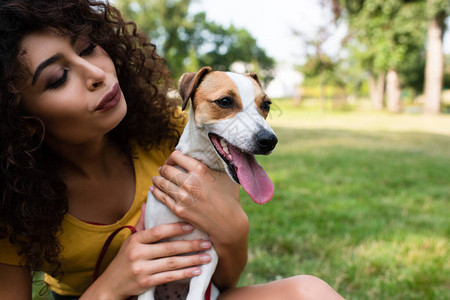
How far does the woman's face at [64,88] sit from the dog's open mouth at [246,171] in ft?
1.69

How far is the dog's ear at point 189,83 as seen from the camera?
1730mm

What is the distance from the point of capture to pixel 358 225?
335 cm

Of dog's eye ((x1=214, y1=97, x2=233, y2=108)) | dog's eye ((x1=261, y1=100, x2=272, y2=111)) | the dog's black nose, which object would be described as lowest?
the dog's black nose

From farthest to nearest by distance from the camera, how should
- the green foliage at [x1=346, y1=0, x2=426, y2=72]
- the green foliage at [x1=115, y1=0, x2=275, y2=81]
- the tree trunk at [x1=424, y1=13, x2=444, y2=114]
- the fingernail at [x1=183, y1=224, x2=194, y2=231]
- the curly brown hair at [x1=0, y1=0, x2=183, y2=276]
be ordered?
the green foliage at [x1=115, y1=0, x2=275, y2=81] → the green foliage at [x1=346, y1=0, x2=426, y2=72] → the tree trunk at [x1=424, y1=13, x2=444, y2=114] → the fingernail at [x1=183, y1=224, x2=194, y2=231] → the curly brown hair at [x1=0, y1=0, x2=183, y2=276]

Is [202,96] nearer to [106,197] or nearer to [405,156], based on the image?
[106,197]

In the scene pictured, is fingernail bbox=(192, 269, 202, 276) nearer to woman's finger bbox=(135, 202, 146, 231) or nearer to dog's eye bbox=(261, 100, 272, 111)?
woman's finger bbox=(135, 202, 146, 231)

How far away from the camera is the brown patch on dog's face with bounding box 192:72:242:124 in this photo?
165 cm

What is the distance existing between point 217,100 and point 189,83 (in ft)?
0.64

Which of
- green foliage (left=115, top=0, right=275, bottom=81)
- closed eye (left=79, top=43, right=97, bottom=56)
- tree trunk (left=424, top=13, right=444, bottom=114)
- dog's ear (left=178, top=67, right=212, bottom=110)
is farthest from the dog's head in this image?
green foliage (left=115, top=0, right=275, bottom=81)

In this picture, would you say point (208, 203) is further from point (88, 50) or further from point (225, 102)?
point (88, 50)

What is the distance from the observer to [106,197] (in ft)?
5.94

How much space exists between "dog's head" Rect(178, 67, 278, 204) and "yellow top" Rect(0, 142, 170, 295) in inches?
19.4

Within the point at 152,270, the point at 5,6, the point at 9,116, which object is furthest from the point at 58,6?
the point at 152,270

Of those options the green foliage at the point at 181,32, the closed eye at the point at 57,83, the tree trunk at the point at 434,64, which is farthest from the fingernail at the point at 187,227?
the green foliage at the point at 181,32
